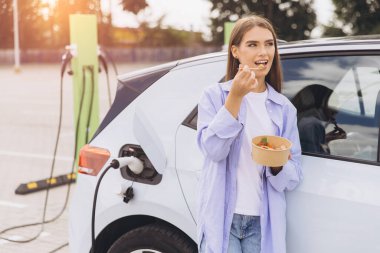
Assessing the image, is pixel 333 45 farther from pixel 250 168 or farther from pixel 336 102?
pixel 250 168

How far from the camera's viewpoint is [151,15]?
57.6 metres

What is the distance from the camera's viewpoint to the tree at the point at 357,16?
1977 cm

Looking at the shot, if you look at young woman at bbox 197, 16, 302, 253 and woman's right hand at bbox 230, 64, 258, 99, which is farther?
young woman at bbox 197, 16, 302, 253

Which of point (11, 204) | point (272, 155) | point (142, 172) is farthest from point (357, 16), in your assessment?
point (272, 155)

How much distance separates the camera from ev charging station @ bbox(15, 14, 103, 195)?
6.25 metres

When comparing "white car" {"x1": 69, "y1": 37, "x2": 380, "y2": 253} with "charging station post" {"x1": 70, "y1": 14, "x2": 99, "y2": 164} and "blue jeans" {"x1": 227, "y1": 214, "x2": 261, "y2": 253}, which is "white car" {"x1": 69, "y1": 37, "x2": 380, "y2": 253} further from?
"charging station post" {"x1": 70, "y1": 14, "x2": 99, "y2": 164}

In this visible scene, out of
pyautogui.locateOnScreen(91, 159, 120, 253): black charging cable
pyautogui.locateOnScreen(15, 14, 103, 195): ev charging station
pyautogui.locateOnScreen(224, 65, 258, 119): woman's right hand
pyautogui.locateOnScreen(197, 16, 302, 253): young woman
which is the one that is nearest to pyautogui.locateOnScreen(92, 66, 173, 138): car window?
pyautogui.locateOnScreen(91, 159, 120, 253): black charging cable

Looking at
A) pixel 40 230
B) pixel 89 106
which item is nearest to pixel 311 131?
pixel 40 230

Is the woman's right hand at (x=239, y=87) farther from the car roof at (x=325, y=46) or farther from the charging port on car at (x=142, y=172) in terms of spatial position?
the charging port on car at (x=142, y=172)

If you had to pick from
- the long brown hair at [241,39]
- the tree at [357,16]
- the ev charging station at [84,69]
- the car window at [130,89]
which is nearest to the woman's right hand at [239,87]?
the long brown hair at [241,39]

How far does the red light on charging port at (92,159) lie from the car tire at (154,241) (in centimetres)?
40

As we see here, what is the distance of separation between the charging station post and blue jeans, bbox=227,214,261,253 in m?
3.99

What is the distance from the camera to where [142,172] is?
2947mm

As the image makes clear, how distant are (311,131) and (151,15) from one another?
184 feet
